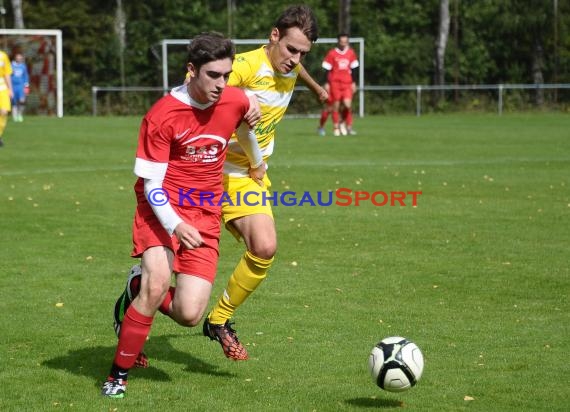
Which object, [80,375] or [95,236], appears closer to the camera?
[80,375]

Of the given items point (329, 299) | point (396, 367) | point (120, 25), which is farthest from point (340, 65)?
point (120, 25)

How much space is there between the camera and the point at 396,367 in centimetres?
555

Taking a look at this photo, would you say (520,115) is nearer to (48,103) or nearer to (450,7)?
(450,7)

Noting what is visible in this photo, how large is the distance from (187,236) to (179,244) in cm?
35

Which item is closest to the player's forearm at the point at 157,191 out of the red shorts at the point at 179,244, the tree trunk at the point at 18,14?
the red shorts at the point at 179,244

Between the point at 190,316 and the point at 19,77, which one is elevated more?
the point at 190,316

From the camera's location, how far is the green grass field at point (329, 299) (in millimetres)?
5836

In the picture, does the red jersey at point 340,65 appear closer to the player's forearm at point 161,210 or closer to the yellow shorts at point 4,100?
the yellow shorts at point 4,100

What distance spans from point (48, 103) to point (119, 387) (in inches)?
1386

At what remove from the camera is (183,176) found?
6.02 m

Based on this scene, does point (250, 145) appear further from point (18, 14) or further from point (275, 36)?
point (18, 14)

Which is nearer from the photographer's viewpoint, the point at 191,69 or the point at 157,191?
the point at 157,191

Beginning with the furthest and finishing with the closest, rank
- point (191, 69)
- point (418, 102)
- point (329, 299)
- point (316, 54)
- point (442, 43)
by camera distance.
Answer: point (442, 43)
point (418, 102)
point (316, 54)
point (329, 299)
point (191, 69)

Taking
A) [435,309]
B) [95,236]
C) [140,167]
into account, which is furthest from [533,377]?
[95,236]
